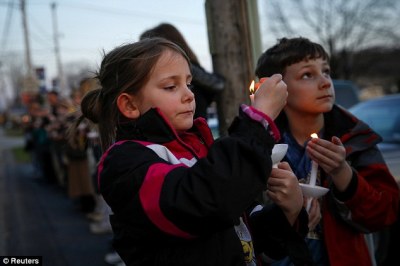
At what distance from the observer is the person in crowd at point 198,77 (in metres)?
2.71

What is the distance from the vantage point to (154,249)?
131 cm

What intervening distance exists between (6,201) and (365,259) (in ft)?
27.4

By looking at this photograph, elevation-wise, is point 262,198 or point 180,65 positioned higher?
point 180,65

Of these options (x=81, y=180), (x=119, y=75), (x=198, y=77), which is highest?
(x=119, y=75)

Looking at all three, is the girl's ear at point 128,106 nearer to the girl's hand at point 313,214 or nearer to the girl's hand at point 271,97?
the girl's hand at point 271,97

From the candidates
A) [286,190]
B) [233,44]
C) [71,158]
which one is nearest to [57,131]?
[71,158]

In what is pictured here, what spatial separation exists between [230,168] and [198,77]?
1.63 m

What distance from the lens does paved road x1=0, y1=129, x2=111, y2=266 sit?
4957 millimetres

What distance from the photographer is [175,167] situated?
1231 mm

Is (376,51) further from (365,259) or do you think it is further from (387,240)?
(365,259)

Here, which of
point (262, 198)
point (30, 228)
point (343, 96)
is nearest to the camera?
point (262, 198)

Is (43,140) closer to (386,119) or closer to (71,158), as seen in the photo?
(71,158)

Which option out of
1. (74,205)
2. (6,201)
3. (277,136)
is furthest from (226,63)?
(6,201)

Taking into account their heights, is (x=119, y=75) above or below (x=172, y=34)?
below
